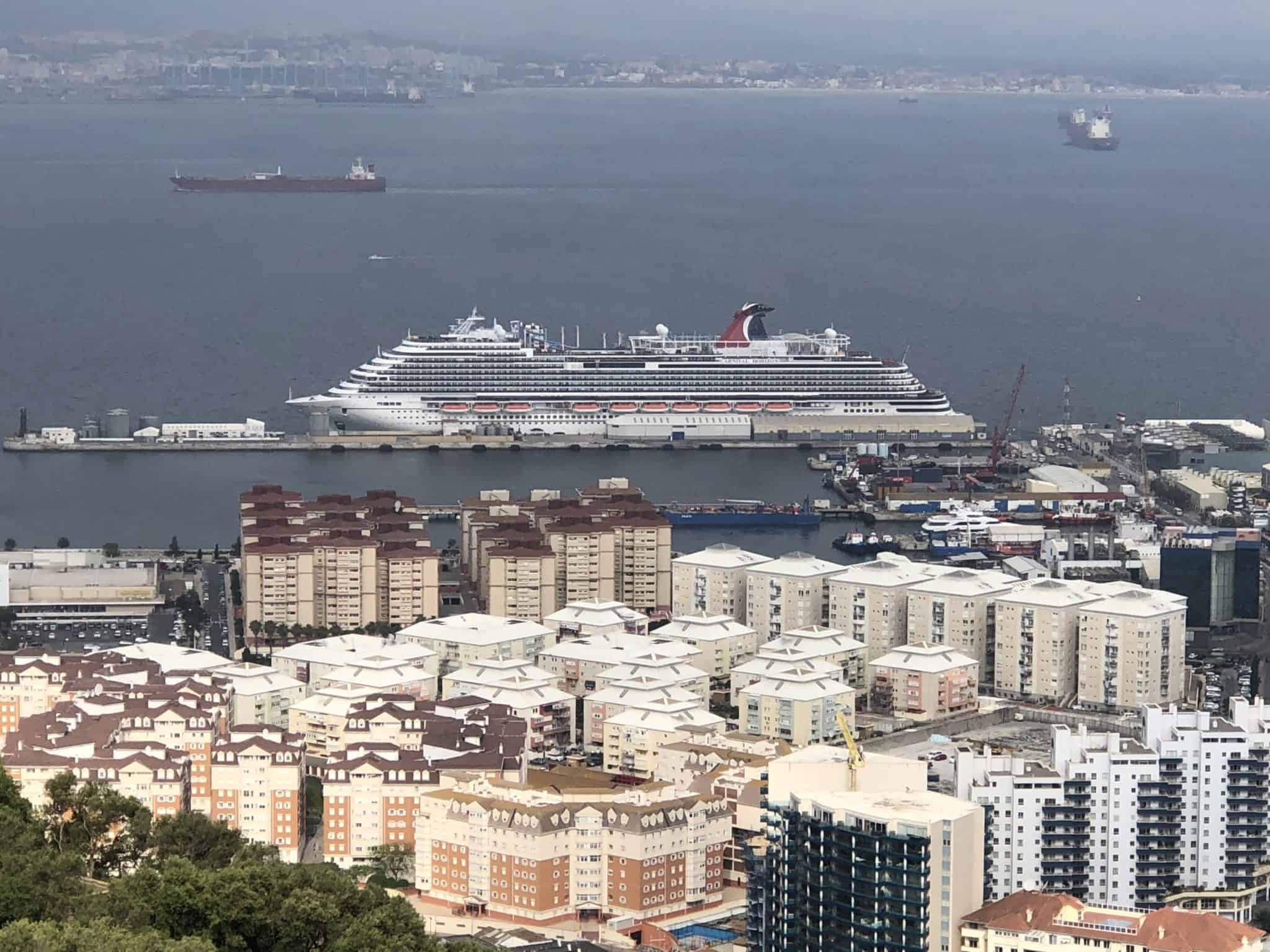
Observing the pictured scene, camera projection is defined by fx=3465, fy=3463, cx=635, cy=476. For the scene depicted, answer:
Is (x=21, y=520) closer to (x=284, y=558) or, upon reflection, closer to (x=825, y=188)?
(x=284, y=558)

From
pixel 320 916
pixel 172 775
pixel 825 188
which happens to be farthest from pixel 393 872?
pixel 825 188

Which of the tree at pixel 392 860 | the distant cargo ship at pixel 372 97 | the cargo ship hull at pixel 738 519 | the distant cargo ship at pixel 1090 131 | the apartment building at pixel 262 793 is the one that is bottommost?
the tree at pixel 392 860

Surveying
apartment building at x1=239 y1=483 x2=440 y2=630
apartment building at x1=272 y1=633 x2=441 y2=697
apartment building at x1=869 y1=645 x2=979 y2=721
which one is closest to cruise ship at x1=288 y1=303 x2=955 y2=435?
apartment building at x1=239 y1=483 x2=440 y2=630

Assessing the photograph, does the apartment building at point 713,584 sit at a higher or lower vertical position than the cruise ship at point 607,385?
lower

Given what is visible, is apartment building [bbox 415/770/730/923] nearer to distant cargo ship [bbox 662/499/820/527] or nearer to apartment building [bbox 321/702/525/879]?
apartment building [bbox 321/702/525/879]

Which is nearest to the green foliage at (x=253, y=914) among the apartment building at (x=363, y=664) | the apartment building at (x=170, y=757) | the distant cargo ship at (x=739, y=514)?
the apartment building at (x=170, y=757)

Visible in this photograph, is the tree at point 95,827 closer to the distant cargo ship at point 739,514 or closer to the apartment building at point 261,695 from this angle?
the apartment building at point 261,695
